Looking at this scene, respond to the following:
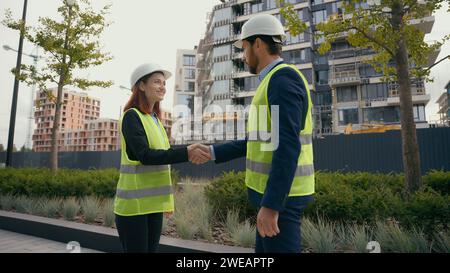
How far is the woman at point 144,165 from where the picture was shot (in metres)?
2.42

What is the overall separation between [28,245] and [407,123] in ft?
25.9

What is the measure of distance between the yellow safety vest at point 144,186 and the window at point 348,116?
1575 inches

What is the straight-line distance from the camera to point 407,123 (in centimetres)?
652

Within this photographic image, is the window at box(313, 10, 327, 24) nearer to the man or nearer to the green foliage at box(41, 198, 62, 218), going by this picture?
the green foliage at box(41, 198, 62, 218)

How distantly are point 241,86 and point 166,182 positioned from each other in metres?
40.6

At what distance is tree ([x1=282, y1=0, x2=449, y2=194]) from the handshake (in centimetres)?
549

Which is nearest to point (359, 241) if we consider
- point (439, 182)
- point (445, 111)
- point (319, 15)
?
point (439, 182)

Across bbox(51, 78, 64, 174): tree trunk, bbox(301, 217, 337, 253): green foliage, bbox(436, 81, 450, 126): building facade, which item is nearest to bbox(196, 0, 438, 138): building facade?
bbox(436, 81, 450, 126): building facade

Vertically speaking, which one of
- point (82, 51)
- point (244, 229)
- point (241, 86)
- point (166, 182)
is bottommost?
point (244, 229)

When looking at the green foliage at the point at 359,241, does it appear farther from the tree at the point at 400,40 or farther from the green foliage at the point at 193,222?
the tree at the point at 400,40

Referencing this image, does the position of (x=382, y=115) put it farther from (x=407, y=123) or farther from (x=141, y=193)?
(x=141, y=193)
